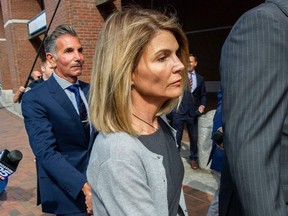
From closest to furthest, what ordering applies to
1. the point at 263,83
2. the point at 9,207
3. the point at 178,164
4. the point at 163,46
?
the point at 263,83
the point at 163,46
the point at 178,164
the point at 9,207

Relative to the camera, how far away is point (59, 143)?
2.20 meters

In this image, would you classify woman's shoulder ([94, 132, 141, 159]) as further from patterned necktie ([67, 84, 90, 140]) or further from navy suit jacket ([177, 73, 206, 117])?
navy suit jacket ([177, 73, 206, 117])

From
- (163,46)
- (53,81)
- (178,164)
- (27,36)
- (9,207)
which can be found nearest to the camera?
(163,46)

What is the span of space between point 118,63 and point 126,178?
46 centimetres

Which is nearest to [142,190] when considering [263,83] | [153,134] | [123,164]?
[123,164]

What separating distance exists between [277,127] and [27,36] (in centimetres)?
1545

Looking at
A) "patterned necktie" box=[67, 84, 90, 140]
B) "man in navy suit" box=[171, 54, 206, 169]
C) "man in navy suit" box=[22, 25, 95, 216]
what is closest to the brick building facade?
"patterned necktie" box=[67, 84, 90, 140]

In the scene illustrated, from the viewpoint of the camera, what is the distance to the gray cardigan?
1.06 meters

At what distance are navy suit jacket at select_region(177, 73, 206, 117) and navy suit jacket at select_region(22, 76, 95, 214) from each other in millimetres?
3176

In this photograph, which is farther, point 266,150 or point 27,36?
point 27,36

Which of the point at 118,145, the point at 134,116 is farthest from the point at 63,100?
the point at 118,145

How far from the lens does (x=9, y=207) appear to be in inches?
175

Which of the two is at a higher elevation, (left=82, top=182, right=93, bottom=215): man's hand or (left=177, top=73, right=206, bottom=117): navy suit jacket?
(left=82, top=182, right=93, bottom=215): man's hand

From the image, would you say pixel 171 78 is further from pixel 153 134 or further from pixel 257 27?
pixel 257 27
